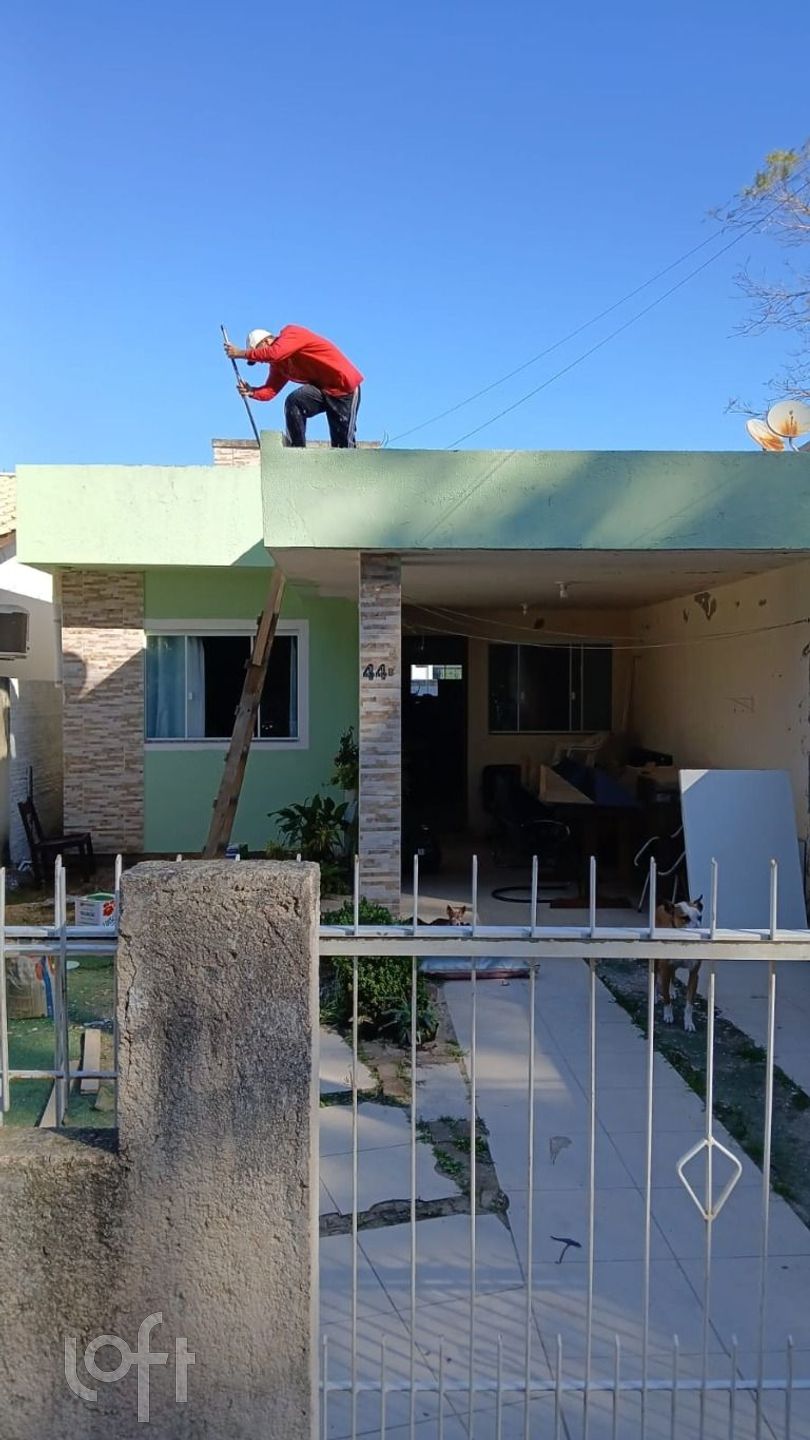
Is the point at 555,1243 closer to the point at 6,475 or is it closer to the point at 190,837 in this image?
the point at 190,837

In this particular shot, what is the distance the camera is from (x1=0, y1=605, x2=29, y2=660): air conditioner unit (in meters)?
12.8

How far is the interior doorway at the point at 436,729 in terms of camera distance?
14953 millimetres

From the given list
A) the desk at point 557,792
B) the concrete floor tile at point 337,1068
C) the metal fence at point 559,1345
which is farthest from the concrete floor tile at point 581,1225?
the desk at point 557,792

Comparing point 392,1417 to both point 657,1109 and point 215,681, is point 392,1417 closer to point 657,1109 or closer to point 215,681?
point 657,1109

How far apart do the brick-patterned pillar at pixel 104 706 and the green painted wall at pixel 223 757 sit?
23 centimetres

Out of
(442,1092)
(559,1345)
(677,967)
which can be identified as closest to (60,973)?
(559,1345)

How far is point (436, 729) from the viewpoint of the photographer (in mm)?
16172

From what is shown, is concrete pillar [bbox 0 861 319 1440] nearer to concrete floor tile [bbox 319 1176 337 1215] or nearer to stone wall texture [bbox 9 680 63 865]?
concrete floor tile [bbox 319 1176 337 1215]

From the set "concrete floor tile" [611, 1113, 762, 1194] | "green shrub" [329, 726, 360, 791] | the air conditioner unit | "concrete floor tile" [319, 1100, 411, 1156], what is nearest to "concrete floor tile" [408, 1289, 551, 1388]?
"concrete floor tile" [611, 1113, 762, 1194]

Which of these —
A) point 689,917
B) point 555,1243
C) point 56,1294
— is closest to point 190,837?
point 689,917

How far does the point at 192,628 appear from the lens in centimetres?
1219

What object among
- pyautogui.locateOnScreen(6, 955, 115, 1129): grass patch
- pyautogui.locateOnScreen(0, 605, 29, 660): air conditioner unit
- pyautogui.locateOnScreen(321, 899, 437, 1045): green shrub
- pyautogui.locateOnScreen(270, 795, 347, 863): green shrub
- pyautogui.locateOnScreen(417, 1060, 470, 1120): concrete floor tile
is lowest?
pyautogui.locateOnScreen(6, 955, 115, 1129): grass patch

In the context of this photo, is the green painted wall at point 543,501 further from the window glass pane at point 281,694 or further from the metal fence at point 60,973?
the metal fence at point 60,973

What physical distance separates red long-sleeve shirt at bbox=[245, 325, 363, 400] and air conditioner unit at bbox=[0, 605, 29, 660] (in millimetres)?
6147
